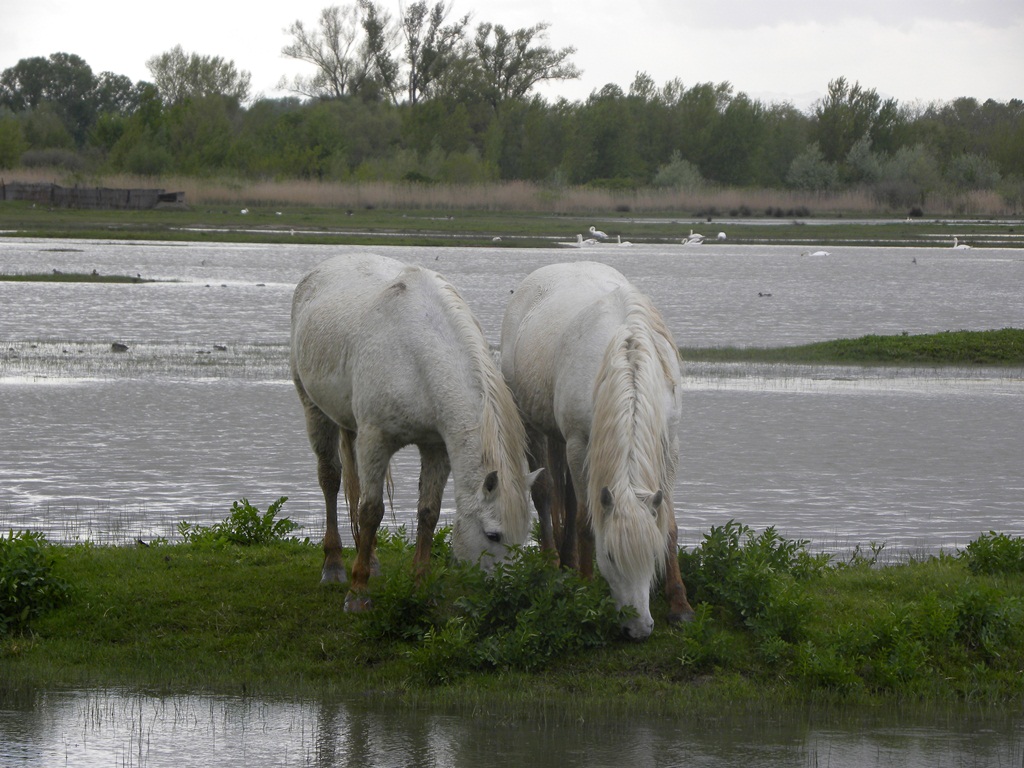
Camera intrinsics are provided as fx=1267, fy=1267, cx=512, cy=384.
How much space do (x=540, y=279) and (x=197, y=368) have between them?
373 inches

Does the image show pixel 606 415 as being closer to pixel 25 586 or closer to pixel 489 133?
pixel 25 586

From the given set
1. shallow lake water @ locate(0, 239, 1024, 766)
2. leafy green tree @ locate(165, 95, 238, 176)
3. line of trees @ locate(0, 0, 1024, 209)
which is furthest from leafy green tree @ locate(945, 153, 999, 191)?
shallow lake water @ locate(0, 239, 1024, 766)

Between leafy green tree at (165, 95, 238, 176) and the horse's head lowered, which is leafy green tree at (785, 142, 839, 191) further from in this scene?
the horse's head lowered

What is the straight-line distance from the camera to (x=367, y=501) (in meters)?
6.74

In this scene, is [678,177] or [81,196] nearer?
[81,196]

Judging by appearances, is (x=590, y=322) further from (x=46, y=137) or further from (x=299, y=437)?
(x=46, y=137)

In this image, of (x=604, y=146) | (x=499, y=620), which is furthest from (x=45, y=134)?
(x=499, y=620)

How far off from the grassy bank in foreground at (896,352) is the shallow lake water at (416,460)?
2.07 ft

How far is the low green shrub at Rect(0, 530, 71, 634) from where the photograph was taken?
6.61 m

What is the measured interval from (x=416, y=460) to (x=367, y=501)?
5053mm

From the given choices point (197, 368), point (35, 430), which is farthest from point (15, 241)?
point (35, 430)

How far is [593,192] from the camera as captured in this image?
66375mm

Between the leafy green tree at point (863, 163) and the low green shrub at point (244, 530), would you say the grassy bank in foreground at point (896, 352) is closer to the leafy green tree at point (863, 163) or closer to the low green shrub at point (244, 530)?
the low green shrub at point (244, 530)

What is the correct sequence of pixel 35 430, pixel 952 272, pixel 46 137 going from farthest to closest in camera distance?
pixel 46 137
pixel 952 272
pixel 35 430
